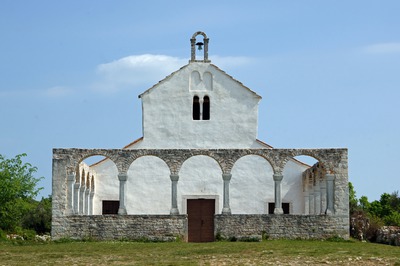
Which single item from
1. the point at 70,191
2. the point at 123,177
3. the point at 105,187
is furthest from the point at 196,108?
the point at 70,191

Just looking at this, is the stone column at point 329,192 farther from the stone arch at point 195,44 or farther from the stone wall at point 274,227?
the stone arch at point 195,44

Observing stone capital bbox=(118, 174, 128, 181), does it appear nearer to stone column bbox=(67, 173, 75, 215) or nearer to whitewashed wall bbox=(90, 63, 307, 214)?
stone column bbox=(67, 173, 75, 215)

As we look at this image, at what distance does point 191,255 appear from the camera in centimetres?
2459

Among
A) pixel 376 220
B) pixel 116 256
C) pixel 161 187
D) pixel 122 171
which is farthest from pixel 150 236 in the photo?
pixel 376 220

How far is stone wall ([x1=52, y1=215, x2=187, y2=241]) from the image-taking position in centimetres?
3266

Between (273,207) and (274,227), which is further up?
(273,207)

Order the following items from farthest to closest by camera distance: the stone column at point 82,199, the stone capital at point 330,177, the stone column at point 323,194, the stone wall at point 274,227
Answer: the stone column at point 82,199 < the stone column at point 323,194 < the stone capital at point 330,177 < the stone wall at point 274,227

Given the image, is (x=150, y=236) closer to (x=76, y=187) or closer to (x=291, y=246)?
(x=76, y=187)

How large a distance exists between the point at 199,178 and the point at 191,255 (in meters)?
13.7

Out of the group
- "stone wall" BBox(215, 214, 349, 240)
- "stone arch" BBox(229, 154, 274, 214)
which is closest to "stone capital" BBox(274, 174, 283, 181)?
"stone wall" BBox(215, 214, 349, 240)

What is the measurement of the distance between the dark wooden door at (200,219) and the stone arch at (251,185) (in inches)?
45.0

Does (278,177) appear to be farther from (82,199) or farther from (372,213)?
(372,213)

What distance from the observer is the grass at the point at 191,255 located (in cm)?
2239

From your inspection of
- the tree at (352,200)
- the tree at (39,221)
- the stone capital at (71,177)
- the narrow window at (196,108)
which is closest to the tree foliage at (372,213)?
the tree at (352,200)
